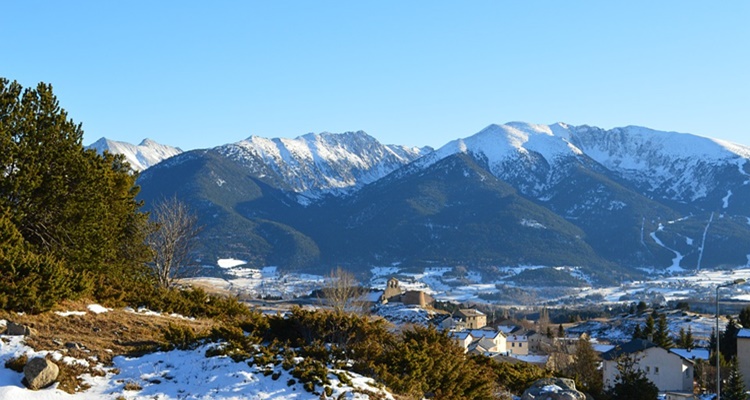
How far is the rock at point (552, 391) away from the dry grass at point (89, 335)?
Result: 1036cm

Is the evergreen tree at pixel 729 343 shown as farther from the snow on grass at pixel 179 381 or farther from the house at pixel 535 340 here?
the snow on grass at pixel 179 381

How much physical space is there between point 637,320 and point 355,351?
128 metres

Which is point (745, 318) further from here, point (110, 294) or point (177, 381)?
point (177, 381)

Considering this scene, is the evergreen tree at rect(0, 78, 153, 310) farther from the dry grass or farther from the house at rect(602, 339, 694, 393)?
the house at rect(602, 339, 694, 393)

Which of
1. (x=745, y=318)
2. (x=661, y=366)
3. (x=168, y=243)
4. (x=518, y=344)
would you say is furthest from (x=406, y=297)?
(x=168, y=243)

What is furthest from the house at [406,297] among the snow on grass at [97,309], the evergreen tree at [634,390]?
the snow on grass at [97,309]

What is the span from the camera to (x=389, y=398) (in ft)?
57.2

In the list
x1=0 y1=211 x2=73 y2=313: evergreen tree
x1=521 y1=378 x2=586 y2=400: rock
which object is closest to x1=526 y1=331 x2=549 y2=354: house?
x1=521 y1=378 x2=586 y2=400: rock

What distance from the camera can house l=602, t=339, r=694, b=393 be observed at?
6047cm

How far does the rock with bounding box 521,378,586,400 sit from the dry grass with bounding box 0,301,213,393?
1036 cm

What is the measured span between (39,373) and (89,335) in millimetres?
4766

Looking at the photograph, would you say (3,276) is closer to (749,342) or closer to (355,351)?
(355,351)

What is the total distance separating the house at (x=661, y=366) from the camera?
60469 mm

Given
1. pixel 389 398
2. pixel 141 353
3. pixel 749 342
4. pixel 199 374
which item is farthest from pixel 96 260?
pixel 749 342
